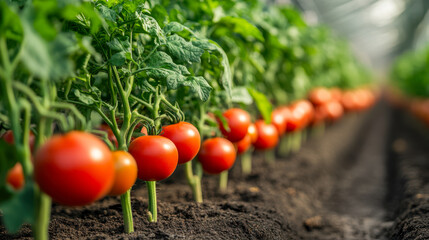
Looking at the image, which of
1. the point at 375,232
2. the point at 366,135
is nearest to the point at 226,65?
the point at 375,232

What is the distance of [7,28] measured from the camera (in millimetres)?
1120

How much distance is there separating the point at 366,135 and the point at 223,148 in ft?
24.2

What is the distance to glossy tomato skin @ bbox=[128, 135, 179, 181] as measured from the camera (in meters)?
1.39

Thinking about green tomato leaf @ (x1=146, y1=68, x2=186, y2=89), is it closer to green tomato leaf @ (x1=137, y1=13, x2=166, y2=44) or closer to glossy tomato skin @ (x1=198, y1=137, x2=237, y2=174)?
green tomato leaf @ (x1=137, y1=13, x2=166, y2=44)

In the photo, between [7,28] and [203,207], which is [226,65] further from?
[7,28]

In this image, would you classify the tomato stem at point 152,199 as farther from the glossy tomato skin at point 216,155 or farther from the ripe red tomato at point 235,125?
the ripe red tomato at point 235,125

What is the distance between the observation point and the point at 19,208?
1.03 meters

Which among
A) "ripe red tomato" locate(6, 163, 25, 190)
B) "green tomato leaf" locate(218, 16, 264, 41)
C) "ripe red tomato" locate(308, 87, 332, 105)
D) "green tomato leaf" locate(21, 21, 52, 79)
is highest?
"ripe red tomato" locate(308, 87, 332, 105)

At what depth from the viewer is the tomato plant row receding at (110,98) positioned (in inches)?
38.9

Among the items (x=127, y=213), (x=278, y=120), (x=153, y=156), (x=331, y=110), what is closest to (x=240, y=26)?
(x=153, y=156)

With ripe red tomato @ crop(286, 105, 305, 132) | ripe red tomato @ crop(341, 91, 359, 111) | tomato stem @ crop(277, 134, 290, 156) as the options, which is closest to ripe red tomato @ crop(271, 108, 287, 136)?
ripe red tomato @ crop(286, 105, 305, 132)

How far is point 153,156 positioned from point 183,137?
0.21 m

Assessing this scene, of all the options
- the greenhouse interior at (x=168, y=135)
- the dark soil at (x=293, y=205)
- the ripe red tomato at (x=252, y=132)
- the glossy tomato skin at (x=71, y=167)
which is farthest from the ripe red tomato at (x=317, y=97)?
the glossy tomato skin at (x=71, y=167)

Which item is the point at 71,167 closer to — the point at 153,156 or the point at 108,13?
the point at 153,156
